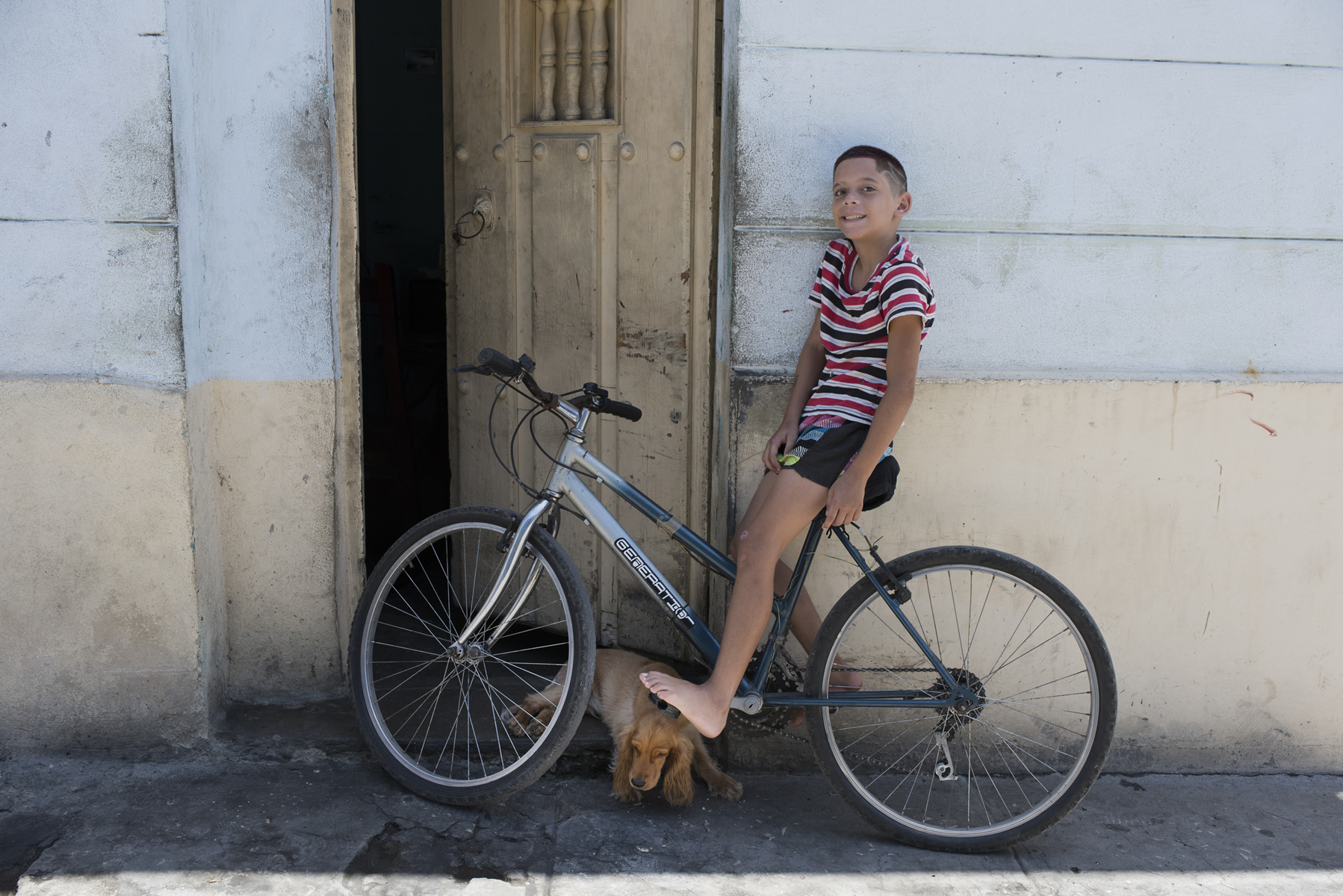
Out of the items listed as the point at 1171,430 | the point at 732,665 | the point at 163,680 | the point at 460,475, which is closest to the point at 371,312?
the point at 460,475

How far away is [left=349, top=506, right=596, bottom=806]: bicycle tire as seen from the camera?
2.82 meters

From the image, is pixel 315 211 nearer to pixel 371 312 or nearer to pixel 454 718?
pixel 454 718

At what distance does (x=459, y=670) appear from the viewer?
10.0 ft

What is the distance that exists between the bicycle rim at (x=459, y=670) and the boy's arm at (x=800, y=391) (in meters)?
0.76

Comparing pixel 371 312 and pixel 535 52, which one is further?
pixel 371 312

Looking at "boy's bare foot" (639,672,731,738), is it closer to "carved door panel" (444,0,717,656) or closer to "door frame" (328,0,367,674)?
"carved door panel" (444,0,717,656)

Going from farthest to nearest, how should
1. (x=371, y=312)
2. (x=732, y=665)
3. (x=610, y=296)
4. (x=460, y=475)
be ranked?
(x=371, y=312)
(x=460, y=475)
(x=610, y=296)
(x=732, y=665)

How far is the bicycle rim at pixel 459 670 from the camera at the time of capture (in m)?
3.01

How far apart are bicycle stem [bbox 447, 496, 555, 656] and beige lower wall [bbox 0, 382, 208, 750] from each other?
98 centimetres

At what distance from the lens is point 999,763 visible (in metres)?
3.33

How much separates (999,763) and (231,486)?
2688 millimetres

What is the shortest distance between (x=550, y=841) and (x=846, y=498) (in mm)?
1260

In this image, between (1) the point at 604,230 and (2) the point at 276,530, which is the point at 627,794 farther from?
(1) the point at 604,230

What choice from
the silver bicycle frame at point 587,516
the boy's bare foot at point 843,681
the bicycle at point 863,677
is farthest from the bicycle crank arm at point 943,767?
the silver bicycle frame at point 587,516
